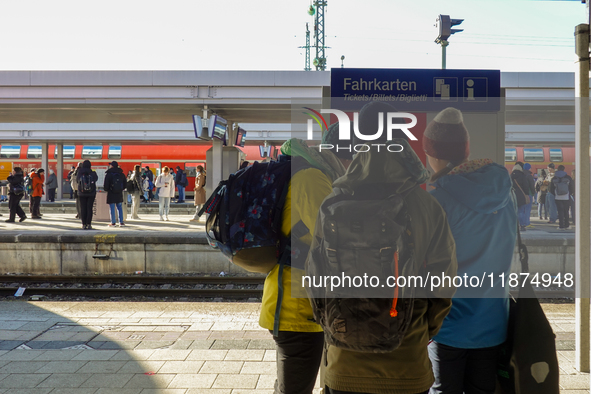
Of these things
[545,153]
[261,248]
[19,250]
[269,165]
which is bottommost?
[19,250]

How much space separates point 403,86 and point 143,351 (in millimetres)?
3208

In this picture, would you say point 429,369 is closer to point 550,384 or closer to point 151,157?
point 550,384

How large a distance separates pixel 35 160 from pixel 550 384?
31.6 metres

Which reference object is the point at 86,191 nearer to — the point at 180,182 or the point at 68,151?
the point at 180,182

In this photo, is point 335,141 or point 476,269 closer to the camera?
point 476,269

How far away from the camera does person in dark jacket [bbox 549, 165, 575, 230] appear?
14.1m

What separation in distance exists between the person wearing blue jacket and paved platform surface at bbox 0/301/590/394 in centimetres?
177

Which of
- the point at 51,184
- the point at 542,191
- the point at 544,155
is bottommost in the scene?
the point at 542,191

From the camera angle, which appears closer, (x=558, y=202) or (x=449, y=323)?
(x=449, y=323)

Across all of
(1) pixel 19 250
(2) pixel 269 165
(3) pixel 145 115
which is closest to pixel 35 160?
(3) pixel 145 115

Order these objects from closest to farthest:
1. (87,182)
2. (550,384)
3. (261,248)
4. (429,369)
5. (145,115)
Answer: (429,369)
(550,384)
(261,248)
(87,182)
(145,115)

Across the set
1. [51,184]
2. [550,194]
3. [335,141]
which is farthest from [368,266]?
[51,184]

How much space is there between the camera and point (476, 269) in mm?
2287

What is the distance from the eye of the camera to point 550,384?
2189 millimetres
